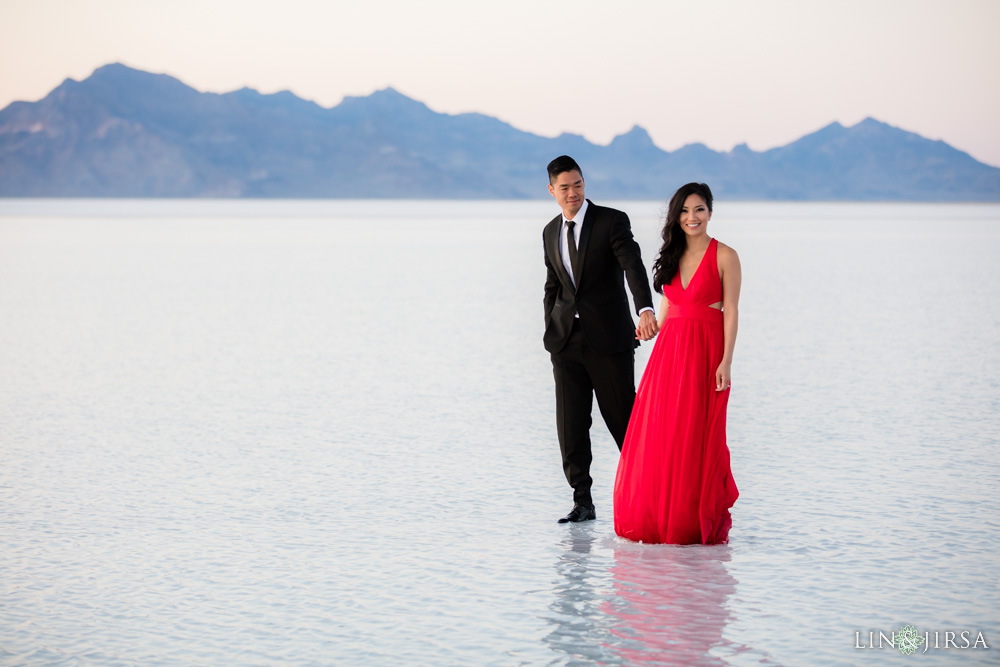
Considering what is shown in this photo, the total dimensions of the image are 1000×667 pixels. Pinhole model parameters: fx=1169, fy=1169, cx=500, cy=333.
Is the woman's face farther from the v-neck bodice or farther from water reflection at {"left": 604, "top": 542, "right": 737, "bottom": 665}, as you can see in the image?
water reflection at {"left": 604, "top": 542, "right": 737, "bottom": 665}

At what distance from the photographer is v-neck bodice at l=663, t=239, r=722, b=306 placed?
4.59 m

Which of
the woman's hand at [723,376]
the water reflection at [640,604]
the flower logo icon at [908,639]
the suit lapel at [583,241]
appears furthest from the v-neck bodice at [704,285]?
the flower logo icon at [908,639]

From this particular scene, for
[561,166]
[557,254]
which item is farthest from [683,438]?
[561,166]

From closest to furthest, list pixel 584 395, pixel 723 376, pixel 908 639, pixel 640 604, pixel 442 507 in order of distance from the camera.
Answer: pixel 908 639
pixel 640 604
pixel 723 376
pixel 584 395
pixel 442 507

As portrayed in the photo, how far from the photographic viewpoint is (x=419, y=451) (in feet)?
21.5

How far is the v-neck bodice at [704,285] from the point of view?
15.1ft

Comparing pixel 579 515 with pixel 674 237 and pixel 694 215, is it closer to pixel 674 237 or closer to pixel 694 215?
pixel 674 237

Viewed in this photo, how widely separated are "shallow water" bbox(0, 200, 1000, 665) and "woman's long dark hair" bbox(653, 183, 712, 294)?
43.4 inches

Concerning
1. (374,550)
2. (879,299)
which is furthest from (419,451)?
(879,299)

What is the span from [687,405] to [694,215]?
2.45 feet

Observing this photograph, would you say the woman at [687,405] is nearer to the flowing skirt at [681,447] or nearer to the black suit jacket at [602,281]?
the flowing skirt at [681,447]

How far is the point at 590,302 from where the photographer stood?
482cm

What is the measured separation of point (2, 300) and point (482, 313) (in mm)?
6794

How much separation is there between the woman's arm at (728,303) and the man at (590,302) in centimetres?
30
